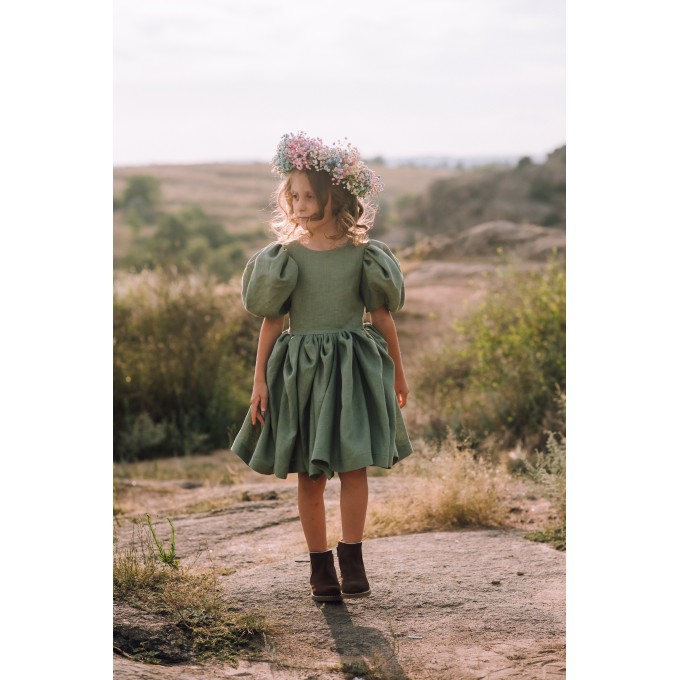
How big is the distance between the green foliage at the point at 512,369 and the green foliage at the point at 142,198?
30861mm

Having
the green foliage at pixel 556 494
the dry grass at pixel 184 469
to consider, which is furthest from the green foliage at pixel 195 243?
the green foliage at pixel 556 494

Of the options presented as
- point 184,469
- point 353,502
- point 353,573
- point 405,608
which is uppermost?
point 353,502

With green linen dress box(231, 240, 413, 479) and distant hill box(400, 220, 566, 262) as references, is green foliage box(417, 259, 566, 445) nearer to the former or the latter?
green linen dress box(231, 240, 413, 479)

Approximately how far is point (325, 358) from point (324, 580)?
873mm

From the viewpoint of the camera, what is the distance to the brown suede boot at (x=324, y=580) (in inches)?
150

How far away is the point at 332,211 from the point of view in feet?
12.6

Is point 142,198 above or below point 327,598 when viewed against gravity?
above

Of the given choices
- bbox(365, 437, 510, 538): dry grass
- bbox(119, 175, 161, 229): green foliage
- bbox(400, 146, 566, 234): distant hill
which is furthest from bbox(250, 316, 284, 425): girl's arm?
bbox(119, 175, 161, 229): green foliage

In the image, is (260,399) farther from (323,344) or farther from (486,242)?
(486,242)

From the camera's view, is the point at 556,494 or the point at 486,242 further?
the point at 486,242

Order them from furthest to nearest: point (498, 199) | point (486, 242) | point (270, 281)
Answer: point (498, 199) < point (486, 242) < point (270, 281)

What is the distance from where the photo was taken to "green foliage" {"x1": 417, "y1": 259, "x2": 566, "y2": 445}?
24.3 feet

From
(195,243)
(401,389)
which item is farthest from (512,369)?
(195,243)

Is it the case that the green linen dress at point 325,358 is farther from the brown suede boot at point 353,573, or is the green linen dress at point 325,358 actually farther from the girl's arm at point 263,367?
the brown suede boot at point 353,573
